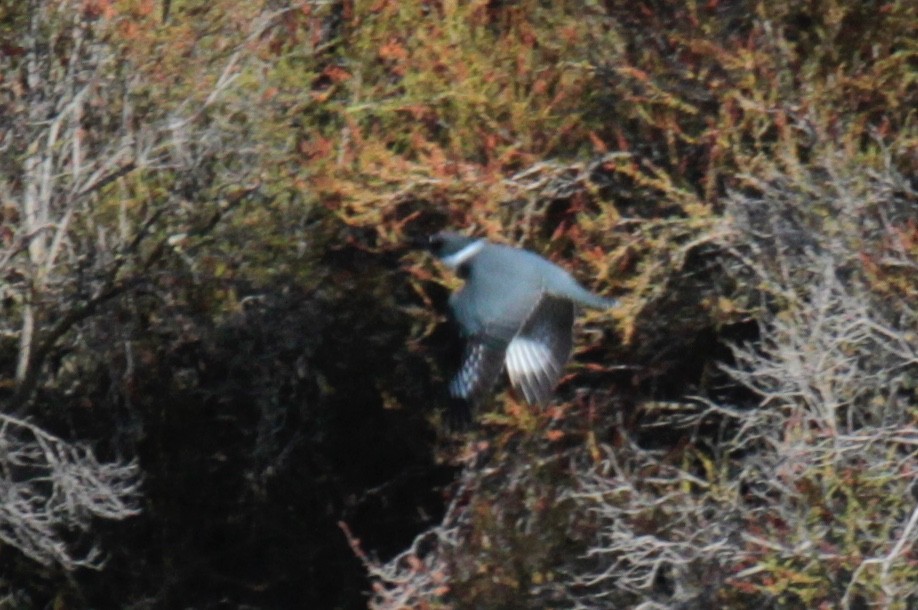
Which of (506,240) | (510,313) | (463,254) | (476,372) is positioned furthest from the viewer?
(506,240)

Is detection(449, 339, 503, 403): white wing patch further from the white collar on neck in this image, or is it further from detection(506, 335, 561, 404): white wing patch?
the white collar on neck

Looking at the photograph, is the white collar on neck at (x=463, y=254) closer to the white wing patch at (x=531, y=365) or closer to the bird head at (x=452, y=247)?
the bird head at (x=452, y=247)

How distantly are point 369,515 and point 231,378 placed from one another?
92 cm

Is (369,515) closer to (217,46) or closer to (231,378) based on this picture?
(231,378)

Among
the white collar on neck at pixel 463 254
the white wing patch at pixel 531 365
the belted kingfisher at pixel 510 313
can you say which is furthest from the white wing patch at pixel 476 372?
the white collar on neck at pixel 463 254

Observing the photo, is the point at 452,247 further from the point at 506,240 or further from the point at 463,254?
the point at 506,240

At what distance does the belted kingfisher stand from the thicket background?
276 millimetres

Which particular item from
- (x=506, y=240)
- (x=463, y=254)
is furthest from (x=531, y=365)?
(x=506, y=240)

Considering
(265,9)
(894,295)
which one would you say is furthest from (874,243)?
(265,9)

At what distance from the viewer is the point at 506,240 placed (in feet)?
20.7

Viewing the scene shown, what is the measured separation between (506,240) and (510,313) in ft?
2.89

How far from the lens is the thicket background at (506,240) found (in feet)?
18.6

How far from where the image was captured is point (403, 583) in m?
6.57

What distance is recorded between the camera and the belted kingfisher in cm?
536
